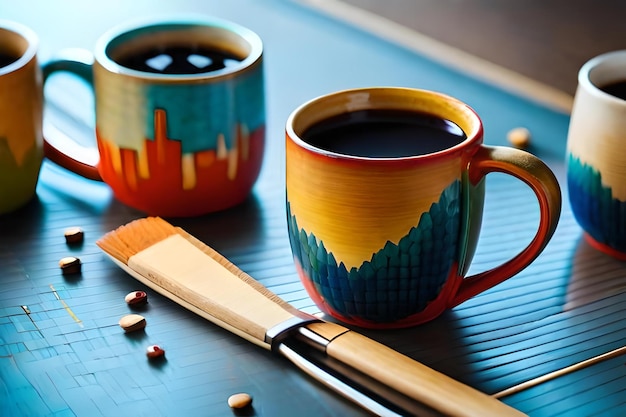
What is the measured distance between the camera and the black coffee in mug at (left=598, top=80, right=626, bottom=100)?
541mm

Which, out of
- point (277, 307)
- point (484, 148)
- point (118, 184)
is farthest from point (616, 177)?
point (118, 184)

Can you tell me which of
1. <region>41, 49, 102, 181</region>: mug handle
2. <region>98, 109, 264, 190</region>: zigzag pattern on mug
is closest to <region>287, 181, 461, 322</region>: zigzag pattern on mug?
<region>98, 109, 264, 190</region>: zigzag pattern on mug

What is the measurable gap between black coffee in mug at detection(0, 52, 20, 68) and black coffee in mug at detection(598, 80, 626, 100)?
391 mm

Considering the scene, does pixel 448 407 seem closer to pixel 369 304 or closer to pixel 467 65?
pixel 369 304

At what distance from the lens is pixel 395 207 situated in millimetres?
442

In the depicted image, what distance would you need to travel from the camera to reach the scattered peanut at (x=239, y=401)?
1.40 ft

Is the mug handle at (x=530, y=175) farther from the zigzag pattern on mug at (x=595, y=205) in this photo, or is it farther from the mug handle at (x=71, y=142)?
the mug handle at (x=71, y=142)

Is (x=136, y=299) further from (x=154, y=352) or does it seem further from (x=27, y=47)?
(x=27, y=47)

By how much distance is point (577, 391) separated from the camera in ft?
1.45

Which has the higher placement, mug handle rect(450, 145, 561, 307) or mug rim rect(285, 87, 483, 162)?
mug rim rect(285, 87, 483, 162)

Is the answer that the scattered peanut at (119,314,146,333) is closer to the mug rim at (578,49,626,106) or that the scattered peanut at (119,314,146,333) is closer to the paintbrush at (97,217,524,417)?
the paintbrush at (97,217,524,417)

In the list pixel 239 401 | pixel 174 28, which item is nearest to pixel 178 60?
pixel 174 28

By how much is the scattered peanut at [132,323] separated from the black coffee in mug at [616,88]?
0.31 metres

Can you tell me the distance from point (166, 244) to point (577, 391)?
250mm
